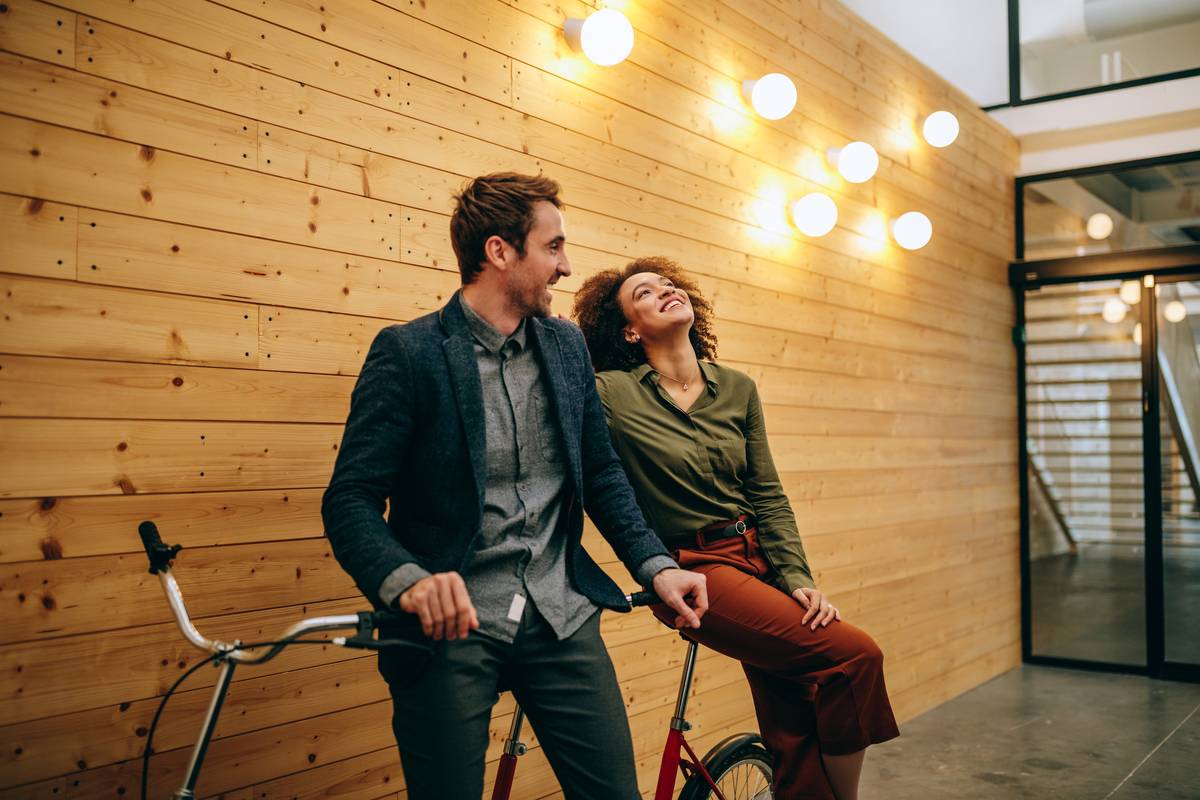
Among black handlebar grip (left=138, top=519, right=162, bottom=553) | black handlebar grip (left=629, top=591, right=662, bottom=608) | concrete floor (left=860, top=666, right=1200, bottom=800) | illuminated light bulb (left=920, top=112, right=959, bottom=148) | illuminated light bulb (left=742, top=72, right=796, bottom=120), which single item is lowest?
concrete floor (left=860, top=666, right=1200, bottom=800)

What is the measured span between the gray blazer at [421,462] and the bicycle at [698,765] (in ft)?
1.76

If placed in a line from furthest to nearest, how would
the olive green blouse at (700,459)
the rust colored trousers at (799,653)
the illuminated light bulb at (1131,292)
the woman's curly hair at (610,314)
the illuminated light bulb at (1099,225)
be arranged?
the illuminated light bulb at (1099,225) < the illuminated light bulb at (1131,292) < the woman's curly hair at (610,314) < the olive green blouse at (700,459) < the rust colored trousers at (799,653)

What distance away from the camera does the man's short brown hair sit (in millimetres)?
1729

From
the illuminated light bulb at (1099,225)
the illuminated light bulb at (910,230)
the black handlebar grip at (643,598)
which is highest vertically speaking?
the illuminated light bulb at (1099,225)

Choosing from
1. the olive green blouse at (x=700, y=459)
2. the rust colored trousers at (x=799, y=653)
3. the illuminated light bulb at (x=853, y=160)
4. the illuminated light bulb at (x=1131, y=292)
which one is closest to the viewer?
the rust colored trousers at (x=799, y=653)

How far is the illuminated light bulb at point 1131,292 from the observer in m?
5.66

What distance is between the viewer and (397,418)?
60.4 inches

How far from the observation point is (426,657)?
152 cm

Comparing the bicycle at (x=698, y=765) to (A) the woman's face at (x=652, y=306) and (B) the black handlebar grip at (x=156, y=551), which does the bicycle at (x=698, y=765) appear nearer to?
(A) the woman's face at (x=652, y=306)

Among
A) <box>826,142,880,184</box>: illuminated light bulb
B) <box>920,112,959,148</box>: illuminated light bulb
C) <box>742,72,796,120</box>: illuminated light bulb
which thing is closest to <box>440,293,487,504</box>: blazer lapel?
<box>742,72,796,120</box>: illuminated light bulb

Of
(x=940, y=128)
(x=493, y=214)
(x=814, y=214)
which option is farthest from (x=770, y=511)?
(x=940, y=128)

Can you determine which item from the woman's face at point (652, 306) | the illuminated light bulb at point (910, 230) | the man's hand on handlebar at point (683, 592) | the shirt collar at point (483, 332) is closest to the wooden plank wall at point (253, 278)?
the woman's face at point (652, 306)

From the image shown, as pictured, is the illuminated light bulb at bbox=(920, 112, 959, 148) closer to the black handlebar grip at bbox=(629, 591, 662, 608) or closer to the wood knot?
the black handlebar grip at bbox=(629, 591, 662, 608)

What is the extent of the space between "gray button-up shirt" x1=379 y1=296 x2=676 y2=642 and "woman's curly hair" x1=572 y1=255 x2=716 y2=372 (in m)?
0.80
